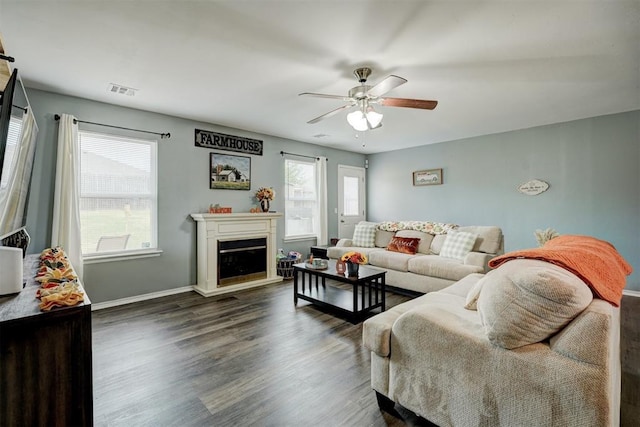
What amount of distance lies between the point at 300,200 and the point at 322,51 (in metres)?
3.58

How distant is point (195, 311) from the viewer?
350cm

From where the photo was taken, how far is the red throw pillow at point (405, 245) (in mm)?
4574

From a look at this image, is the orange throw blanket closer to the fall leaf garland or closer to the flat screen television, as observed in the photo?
the fall leaf garland

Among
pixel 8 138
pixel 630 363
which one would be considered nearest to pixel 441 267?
pixel 630 363

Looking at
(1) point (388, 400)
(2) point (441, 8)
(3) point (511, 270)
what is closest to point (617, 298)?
(3) point (511, 270)

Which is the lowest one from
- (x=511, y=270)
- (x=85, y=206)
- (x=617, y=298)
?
(x=617, y=298)

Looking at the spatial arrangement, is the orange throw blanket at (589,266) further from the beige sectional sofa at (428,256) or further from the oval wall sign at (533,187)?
the oval wall sign at (533,187)

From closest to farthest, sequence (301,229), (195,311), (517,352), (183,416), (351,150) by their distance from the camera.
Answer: (517,352) < (183,416) < (195,311) < (301,229) < (351,150)

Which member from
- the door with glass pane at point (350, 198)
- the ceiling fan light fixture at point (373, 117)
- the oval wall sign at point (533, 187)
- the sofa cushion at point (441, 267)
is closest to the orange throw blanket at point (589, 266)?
the ceiling fan light fixture at point (373, 117)

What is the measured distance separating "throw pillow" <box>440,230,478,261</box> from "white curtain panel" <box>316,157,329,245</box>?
7.92ft

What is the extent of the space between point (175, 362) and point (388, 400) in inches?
64.8

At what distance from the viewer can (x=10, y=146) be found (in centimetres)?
175

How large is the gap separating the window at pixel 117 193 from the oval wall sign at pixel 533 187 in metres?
5.66

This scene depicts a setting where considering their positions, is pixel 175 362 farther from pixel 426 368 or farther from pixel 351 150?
pixel 351 150
